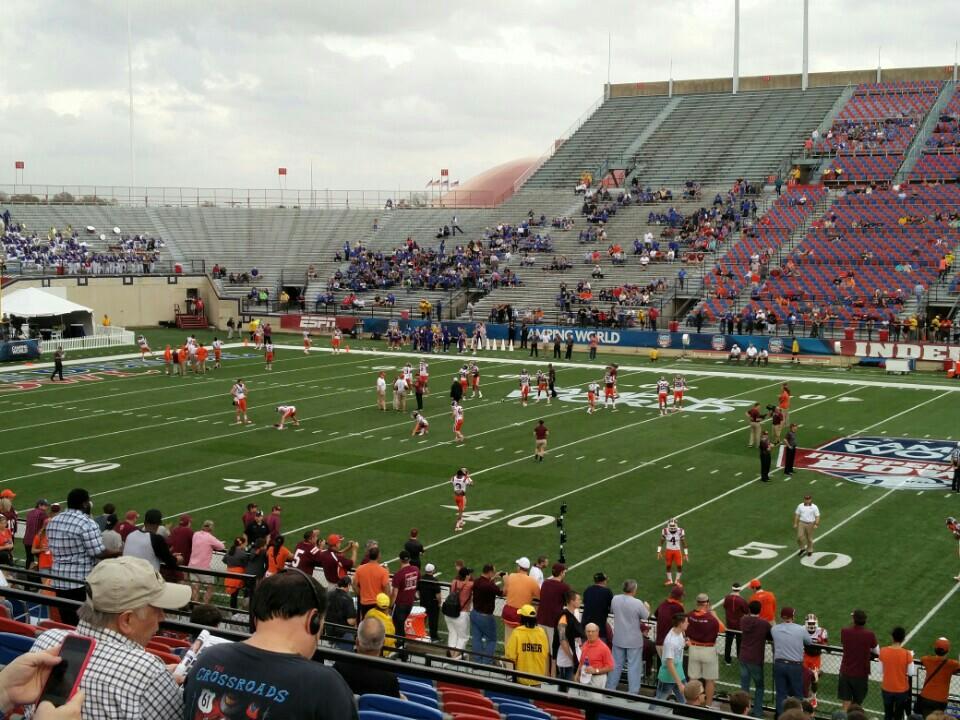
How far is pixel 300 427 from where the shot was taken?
29.9 metres

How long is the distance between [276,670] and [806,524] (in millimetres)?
16066

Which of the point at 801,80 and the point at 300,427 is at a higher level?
the point at 801,80

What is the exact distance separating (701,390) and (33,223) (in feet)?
140

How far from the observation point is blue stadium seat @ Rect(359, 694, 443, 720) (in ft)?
17.4

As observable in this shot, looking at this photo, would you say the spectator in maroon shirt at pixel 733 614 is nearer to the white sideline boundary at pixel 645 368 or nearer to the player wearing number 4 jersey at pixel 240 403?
the player wearing number 4 jersey at pixel 240 403

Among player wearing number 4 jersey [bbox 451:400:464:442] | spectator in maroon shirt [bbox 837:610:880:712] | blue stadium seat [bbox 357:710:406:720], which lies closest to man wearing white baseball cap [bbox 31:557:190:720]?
blue stadium seat [bbox 357:710:406:720]

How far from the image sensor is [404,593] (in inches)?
527

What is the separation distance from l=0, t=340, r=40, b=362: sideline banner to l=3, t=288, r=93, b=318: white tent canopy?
6.68ft

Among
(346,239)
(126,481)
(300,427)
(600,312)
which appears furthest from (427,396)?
(346,239)

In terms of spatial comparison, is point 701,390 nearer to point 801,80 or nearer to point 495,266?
point 495,266

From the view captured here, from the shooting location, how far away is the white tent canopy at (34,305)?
4694 centimetres

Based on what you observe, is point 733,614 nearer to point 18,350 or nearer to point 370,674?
point 370,674

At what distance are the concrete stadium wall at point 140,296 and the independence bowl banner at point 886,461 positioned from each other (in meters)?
38.4

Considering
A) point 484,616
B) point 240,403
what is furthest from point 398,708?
point 240,403
